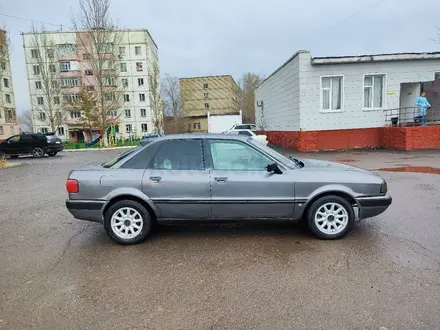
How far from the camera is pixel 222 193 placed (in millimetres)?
4102

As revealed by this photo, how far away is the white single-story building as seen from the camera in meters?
15.7

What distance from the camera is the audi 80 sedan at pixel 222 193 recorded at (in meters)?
4.09

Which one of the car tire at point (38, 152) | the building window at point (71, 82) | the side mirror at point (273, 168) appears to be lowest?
the car tire at point (38, 152)

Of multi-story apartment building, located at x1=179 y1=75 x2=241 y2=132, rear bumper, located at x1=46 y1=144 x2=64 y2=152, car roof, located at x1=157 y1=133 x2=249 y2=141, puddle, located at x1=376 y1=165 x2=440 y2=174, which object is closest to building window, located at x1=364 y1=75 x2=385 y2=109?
puddle, located at x1=376 y1=165 x2=440 y2=174

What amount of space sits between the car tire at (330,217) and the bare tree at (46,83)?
4342 centimetres

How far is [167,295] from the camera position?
2.95 metres

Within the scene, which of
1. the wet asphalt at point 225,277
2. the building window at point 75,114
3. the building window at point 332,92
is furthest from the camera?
the building window at point 75,114

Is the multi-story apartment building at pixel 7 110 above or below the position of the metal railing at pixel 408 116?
above

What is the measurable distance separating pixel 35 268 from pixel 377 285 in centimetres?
394

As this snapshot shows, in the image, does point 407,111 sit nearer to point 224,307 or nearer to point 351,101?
point 351,101

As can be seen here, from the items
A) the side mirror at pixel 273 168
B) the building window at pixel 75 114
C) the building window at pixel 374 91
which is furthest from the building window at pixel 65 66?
the side mirror at pixel 273 168

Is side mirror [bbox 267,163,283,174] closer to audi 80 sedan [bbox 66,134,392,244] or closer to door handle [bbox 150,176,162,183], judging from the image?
audi 80 sedan [bbox 66,134,392,244]

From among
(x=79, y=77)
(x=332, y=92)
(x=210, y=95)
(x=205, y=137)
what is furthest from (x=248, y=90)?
(x=205, y=137)

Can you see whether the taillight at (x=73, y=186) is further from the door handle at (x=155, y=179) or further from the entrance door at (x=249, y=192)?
the entrance door at (x=249, y=192)
